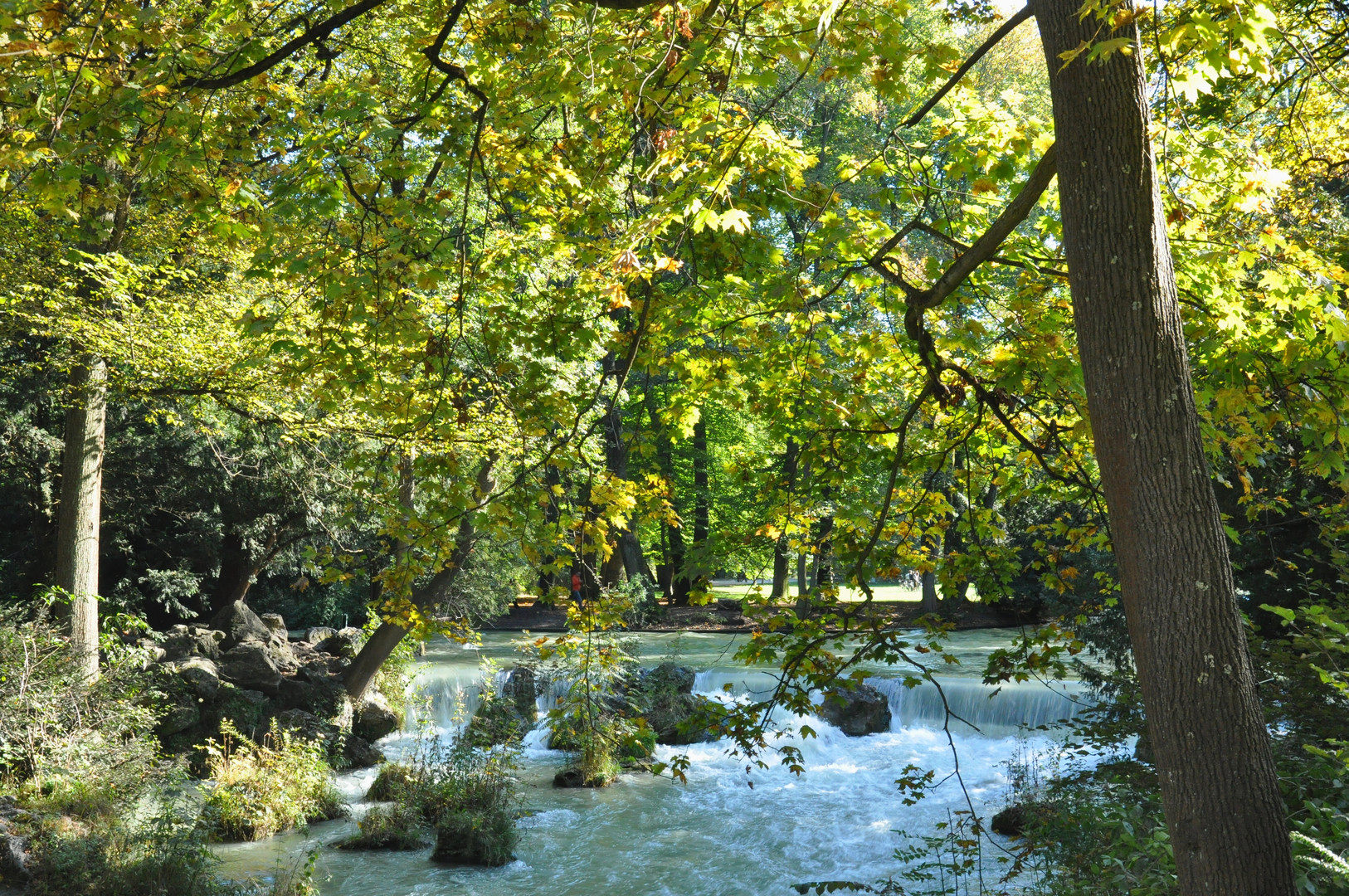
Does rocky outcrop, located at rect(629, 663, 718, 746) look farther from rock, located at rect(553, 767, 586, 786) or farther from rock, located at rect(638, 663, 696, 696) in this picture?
rock, located at rect(553, 767, 586, 786)

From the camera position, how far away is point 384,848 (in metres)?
9.44

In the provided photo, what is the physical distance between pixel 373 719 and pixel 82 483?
4756 mm

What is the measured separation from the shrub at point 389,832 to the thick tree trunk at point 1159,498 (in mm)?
8331

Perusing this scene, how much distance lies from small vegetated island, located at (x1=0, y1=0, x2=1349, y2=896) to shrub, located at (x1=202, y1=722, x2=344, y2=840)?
0.06 m

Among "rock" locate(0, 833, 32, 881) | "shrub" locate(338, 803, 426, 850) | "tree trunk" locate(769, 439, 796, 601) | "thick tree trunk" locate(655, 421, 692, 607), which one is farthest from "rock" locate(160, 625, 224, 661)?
"thick tree trunk" locate(655, 421, 692, 607)

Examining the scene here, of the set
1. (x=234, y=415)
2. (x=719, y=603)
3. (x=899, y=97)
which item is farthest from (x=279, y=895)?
(x=719, y=603)

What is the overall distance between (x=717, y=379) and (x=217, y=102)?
367 centimetres

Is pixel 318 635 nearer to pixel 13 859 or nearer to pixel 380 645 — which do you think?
pixel 380 645

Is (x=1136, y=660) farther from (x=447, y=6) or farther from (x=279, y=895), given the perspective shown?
(x=279, y=895)

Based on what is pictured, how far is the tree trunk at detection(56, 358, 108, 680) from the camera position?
10.3 metres

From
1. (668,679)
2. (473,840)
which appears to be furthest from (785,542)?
(668,679)

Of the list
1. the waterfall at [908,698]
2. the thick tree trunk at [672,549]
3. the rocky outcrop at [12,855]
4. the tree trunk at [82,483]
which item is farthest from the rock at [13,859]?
the thick tree trunk at [672,549]

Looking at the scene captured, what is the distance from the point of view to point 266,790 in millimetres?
9617

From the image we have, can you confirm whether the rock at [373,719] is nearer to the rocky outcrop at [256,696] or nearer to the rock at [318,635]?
the rocky outcrop at [256,696]
